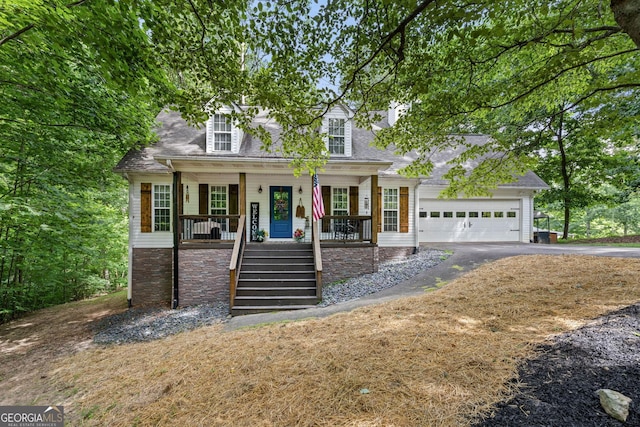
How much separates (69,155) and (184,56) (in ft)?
22.4

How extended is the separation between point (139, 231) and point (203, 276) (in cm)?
334

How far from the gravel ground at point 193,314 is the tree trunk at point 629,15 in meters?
5.88

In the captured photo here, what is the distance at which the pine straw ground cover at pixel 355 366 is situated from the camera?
6.97ft

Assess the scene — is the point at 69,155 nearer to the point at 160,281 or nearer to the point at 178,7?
the point at 160,281

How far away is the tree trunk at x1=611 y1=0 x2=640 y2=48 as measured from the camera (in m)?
2.17

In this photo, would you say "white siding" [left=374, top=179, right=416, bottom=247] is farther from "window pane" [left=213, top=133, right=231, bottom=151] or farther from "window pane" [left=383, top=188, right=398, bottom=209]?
Answer: "window pane" [left=213, top=133, right=231, bottom=151]

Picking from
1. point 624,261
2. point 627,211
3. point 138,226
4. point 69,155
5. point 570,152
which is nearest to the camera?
point 624,261

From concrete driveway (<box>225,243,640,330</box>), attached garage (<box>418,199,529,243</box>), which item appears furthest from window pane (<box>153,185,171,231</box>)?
attached garage (<box>418,199,529,243</box>)

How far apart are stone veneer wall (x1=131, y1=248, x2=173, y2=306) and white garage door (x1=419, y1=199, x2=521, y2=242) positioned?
10.8 m

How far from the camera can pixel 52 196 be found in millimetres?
7258

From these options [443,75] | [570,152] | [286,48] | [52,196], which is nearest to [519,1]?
[443,75]

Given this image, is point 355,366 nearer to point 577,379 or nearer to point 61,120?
point 577,379

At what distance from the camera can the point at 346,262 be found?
8586 millimetres

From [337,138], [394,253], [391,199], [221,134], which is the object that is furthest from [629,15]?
[221,134]
